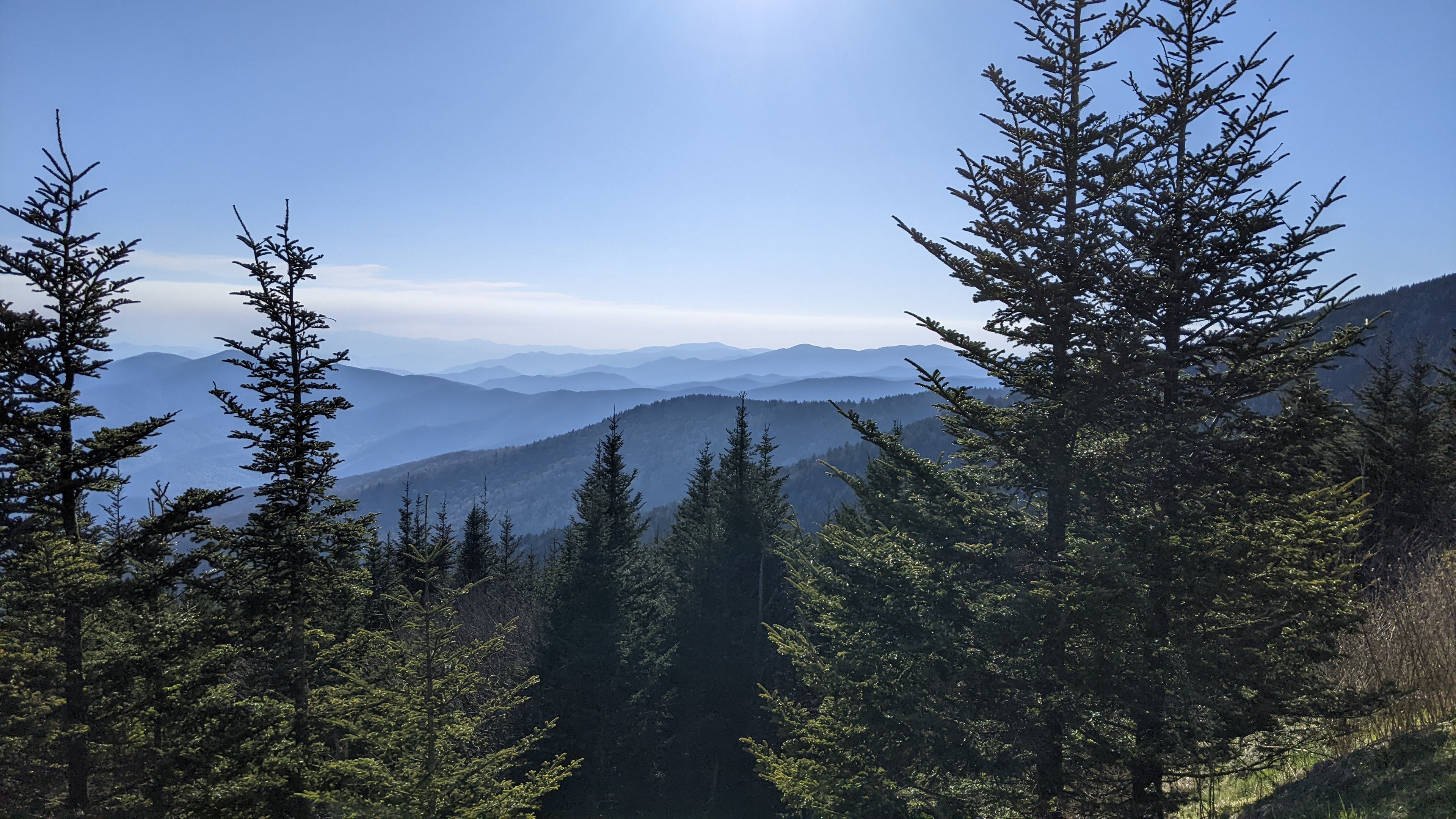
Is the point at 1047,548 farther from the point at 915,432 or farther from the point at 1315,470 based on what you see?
the point at 915,432

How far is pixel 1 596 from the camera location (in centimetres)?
916

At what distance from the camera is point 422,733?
10.0 meters

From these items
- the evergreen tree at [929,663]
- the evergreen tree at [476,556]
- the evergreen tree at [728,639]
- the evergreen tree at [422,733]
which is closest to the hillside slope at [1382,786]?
the evergreen tree at [929,663]

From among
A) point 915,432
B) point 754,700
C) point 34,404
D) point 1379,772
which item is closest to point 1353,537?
point 1379,772

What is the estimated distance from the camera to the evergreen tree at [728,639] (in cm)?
2905

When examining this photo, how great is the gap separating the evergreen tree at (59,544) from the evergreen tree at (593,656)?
51.8ft

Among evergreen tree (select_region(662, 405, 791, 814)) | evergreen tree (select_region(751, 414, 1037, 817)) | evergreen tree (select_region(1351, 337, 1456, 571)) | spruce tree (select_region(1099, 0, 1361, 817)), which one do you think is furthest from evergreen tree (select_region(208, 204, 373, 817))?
evergreen tree (select_region(1351, 337, 1456, 571))

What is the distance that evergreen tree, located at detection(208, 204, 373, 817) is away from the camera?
11500mm

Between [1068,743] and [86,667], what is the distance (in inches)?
545

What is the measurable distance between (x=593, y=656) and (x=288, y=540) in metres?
15.9

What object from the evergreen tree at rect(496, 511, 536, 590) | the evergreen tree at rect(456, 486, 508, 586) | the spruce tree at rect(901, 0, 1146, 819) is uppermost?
the spruce tree at rect(901, 0, 1146, 819)

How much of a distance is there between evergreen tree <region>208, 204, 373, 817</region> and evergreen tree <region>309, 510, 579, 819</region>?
22.1 inches

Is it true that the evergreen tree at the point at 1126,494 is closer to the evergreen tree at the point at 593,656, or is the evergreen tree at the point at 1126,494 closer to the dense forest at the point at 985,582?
the dense forest at the point at 985,582

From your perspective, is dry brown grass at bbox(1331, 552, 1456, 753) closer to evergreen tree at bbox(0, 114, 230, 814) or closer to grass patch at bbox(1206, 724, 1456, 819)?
grass patch at bbox(1206, 724, 1456, 819)
